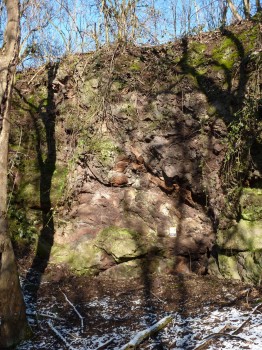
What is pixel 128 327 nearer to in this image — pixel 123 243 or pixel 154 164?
pixel 123 243

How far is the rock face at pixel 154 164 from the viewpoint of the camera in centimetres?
664

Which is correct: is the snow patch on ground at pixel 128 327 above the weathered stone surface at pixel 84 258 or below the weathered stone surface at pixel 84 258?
below

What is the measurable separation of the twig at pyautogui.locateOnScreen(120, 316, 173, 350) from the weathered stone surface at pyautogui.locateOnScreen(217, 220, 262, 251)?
199cm

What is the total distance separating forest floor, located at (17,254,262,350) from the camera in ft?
14.2

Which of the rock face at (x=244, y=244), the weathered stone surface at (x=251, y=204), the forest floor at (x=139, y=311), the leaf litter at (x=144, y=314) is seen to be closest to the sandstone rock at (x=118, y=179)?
the forest floor at (x=139, y=311)

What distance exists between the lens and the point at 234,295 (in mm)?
5367

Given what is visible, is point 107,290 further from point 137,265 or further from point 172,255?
point 172,255

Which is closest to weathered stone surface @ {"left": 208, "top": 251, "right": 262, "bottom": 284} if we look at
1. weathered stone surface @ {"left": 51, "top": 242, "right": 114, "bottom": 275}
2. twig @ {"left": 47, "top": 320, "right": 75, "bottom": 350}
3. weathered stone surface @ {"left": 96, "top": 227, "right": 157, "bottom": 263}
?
weathered stone surface @ {"left": 96, "top": 227, "right": 157, "bottom": 263}

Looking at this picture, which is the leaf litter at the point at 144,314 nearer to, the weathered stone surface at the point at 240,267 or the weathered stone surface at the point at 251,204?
the weathered stone surface at the point at 240,267

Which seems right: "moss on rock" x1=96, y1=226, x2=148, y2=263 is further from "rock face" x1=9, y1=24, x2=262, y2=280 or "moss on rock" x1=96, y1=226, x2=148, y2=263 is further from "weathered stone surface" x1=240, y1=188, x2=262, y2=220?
"weathered stone surface" x1=240, y1=188, x2=262, y2=220

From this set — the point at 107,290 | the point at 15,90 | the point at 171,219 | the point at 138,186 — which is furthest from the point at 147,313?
the point at 15,90

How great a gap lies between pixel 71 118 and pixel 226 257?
184 inches

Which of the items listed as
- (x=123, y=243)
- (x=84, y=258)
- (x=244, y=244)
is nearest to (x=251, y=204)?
(x=244, y=244)

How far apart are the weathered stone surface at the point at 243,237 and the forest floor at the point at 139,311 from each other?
63cm
